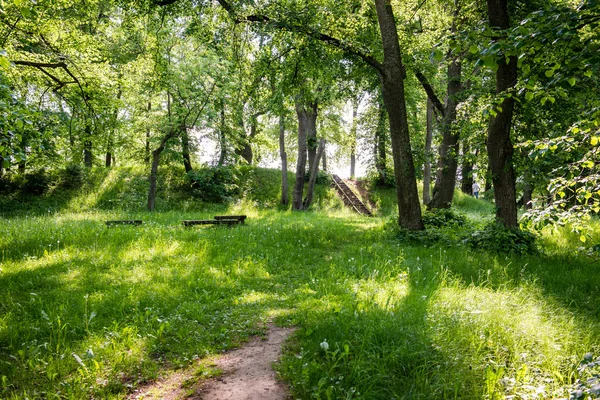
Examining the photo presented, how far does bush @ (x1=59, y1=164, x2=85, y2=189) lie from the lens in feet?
67.5

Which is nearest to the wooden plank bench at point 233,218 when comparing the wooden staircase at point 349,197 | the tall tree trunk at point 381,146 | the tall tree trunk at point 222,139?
the tall tree trunk at point 222,139

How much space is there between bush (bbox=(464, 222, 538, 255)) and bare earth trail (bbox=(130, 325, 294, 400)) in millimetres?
6710

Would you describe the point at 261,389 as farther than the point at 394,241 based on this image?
No

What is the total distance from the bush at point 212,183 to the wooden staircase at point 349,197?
7.84 m

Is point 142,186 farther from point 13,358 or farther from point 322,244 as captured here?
point 13,358

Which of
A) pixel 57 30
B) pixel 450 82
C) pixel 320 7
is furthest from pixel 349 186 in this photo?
pixel 57 30

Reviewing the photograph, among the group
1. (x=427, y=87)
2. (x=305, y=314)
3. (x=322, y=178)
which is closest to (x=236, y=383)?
(x=305, y=314)

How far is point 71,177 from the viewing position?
817 inches

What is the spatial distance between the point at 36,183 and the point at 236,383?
68.9ft

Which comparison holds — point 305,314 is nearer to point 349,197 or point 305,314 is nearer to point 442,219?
point 442,219

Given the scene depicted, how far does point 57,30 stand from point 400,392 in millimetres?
15701

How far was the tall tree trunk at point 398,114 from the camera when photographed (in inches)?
407

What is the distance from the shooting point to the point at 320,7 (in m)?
11.8

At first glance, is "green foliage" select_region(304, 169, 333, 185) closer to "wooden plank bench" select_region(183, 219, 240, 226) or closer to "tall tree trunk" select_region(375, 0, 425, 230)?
"wooden plank bench" select_region(183, 219, 240, 226)
